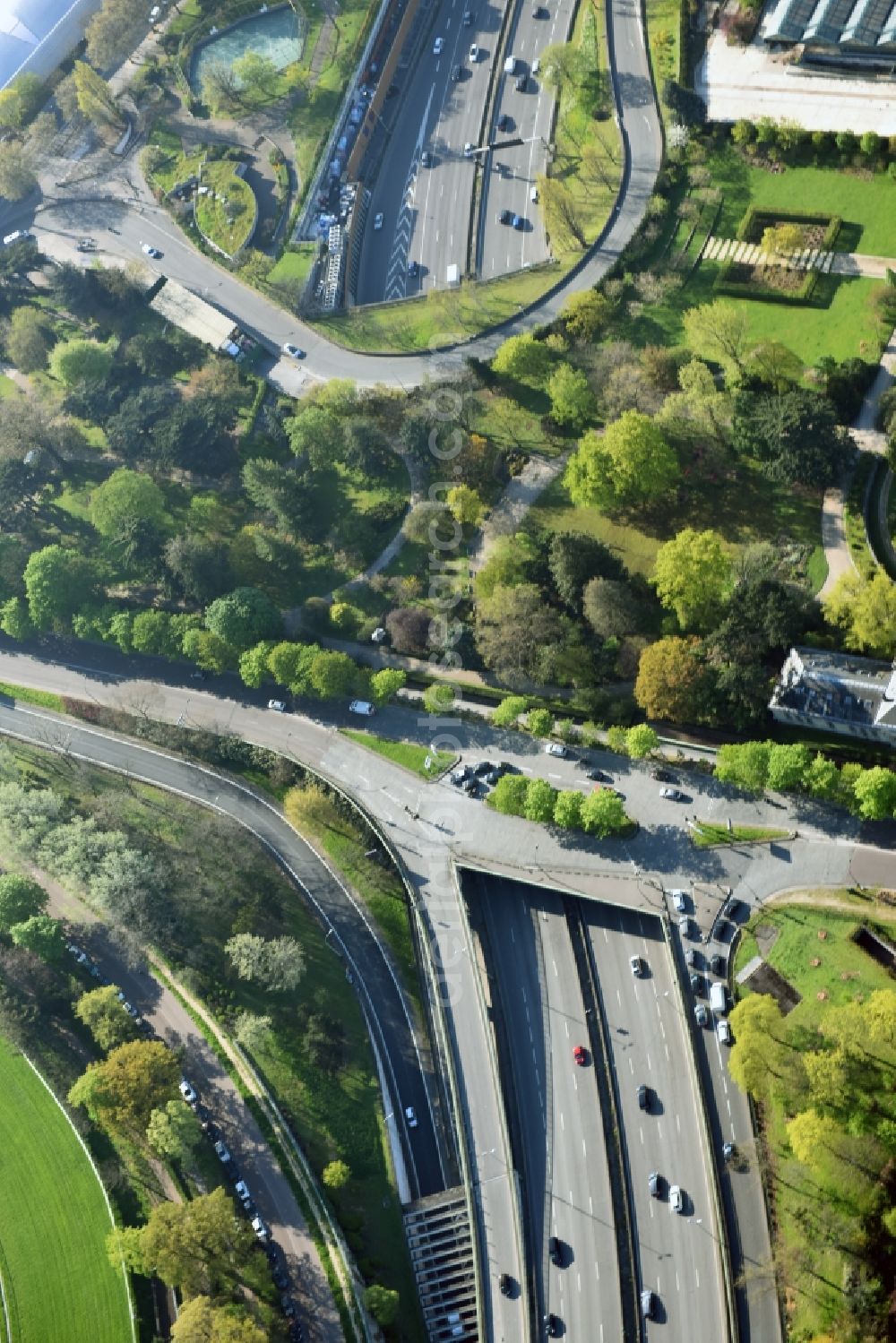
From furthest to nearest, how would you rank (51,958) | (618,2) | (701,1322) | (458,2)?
(458,2)
(618,2)
(51,958)
(701,1322)

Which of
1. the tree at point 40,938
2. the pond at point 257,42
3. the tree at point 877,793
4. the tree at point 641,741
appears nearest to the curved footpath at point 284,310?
the pond at point 257,42

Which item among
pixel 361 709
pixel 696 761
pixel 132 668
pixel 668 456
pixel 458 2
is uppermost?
pixel 458 2

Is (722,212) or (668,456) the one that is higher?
(722,212)

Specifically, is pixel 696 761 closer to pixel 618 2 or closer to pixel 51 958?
pixel 51 958

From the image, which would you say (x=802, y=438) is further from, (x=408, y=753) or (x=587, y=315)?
(x=408, y=753)

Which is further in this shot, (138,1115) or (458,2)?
(458,2)

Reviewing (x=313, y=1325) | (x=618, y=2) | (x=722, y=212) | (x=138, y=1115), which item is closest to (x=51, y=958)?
(x=138, y=1115)
